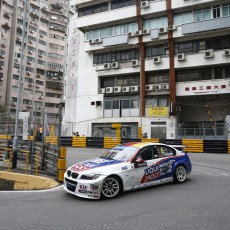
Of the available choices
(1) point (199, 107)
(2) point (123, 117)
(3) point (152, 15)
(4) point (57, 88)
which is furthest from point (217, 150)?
(4) point (57, 88)

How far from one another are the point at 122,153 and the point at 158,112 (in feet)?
75.8

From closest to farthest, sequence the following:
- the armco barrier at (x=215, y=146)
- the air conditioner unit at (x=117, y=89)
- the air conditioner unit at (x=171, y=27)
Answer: the armco barrier at (x=215, y=146) < the air conditioner unit at (x=171, y=27) < the air conditioner unit at (x=117, y=89)

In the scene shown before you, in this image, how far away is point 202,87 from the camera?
28.8 meters

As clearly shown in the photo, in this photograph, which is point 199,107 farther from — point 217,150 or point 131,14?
point 131,14

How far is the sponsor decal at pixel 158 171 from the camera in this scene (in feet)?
25.4

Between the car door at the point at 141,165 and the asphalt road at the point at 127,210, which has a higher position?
the car door at the point at 141,165

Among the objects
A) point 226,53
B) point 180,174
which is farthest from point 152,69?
point 180,174

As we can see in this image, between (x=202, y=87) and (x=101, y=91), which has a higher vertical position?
(x=101, y=91)

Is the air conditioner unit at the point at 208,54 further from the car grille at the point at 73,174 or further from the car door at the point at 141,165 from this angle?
the car grille at the point at 73,174

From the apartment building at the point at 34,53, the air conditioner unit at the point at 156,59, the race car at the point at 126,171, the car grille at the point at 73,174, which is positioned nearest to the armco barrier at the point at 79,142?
the air conditioner unit at the point at 156,59

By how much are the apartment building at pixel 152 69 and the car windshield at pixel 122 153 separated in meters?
18.4

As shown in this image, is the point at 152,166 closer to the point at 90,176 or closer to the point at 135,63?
the point at 90,176

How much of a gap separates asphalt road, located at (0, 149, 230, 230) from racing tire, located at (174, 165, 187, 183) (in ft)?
1.29

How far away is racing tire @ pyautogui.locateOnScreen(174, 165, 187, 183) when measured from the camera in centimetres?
853
